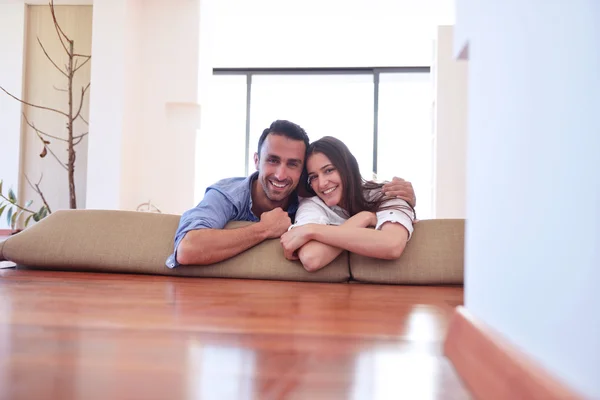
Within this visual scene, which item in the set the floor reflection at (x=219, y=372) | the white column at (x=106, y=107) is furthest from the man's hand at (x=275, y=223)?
the white column at (x=106, y=107)

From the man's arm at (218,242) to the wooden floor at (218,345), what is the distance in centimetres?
40

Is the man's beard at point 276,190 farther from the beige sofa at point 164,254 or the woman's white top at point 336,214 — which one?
the beige sofa at point 164,254

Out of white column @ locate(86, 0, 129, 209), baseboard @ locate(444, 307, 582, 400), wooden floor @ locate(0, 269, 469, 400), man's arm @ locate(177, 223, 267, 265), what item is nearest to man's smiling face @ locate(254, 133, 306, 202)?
man's arm @ locate(177, 223, 267, 265)

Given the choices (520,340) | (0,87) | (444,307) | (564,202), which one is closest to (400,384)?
(520,340)

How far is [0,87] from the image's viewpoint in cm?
506

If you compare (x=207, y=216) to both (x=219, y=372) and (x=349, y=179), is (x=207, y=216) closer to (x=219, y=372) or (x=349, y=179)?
(x=349, y=179)

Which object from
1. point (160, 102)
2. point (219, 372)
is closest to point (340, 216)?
point (219, 372)

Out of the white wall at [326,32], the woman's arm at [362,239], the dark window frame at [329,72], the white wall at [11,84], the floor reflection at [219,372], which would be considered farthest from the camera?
the dark window frame at [329,72]

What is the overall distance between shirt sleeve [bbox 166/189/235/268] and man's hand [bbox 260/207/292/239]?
0.62 feet

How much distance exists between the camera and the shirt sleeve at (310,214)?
2.14 m

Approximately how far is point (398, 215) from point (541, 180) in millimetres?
1650

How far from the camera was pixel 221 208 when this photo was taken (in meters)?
2.28

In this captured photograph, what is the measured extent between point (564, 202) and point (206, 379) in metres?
0.48

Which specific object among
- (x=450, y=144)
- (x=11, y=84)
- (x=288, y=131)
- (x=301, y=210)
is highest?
(x=11, y=84)
